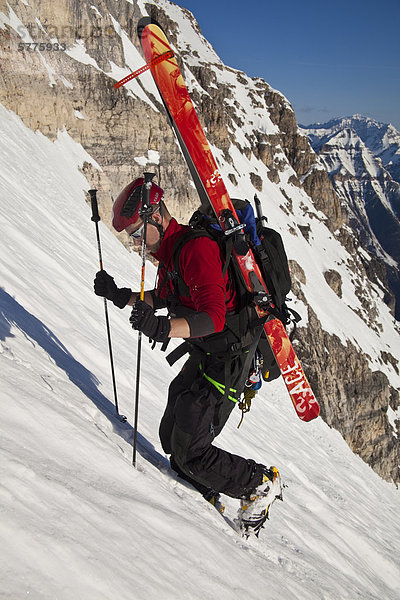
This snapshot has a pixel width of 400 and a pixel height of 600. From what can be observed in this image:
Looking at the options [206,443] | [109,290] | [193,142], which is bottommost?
[206,443]

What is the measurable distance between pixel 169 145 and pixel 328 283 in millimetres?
39236

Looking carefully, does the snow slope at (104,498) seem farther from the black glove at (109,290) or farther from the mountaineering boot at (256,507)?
the black glove at (109,290)

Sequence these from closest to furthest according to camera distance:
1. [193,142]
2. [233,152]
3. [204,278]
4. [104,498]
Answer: [104,498] → [204,278] → [193,142] → [233,152]

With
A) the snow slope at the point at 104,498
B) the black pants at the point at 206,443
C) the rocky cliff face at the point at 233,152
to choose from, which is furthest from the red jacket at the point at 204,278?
the rocky cliff face at the point at 233,152

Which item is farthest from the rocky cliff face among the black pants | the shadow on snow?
the black pants

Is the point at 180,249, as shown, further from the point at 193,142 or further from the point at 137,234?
the point at 193,142

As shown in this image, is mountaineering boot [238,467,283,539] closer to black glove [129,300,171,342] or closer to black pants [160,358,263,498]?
black pants [160,358,263,498]

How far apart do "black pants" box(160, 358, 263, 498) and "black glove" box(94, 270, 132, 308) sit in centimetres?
99

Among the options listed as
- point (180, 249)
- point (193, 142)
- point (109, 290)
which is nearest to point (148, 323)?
point (180, 249)

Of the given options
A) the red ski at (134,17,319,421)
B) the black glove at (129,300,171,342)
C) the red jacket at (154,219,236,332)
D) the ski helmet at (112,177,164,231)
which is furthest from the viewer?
the red ski at (134,17,319,421)

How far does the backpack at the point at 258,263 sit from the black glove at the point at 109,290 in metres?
0.57

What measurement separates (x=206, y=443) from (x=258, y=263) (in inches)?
69.1

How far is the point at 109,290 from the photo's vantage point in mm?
3865

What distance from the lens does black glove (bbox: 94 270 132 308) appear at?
12.6 feet
